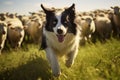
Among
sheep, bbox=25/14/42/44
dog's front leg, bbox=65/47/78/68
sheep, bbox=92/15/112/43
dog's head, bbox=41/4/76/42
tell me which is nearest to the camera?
dog's head, bbox=41/4/76/42

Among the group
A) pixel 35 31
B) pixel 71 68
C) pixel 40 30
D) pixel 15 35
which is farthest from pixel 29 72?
pixel 35 31

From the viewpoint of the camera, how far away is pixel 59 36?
7.12 meters

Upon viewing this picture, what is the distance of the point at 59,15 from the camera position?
→ 7.09 meters

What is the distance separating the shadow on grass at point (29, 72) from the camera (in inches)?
289

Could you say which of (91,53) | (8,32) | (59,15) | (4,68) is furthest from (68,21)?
(8,32)

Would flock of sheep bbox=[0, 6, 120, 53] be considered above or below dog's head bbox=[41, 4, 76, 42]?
below

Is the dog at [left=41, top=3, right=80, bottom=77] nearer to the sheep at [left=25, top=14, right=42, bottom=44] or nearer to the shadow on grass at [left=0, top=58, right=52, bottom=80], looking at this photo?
the shadow on grass at [left=0, top=58, right=52, bottom=80]

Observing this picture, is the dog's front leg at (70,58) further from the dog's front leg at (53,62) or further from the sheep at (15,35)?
the sheep at (15,35)

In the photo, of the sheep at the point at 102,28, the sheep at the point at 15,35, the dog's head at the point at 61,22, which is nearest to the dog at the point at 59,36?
the dog's head at the point at 61,22

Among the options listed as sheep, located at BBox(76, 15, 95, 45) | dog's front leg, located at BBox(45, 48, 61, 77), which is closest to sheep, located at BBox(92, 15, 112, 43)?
sheep, located at BBox(76, 15, 95, 45)

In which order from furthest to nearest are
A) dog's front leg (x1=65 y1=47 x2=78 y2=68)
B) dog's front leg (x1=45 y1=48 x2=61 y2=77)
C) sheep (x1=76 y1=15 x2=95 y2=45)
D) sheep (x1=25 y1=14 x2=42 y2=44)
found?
sheep (x1=25 y1=14 x2=42 y2=44), sheep (x1=76 y1=15 x2=95 y2=45), dog's front leg (x1=65 y1=47 x2=78 y2=68), dog's front leg (x1=45 y1=48 x2=61 y2=77)

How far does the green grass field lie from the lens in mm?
6473

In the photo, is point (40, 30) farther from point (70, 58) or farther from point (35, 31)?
point (70, 58)

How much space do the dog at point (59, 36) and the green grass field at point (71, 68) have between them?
30 centimetres
